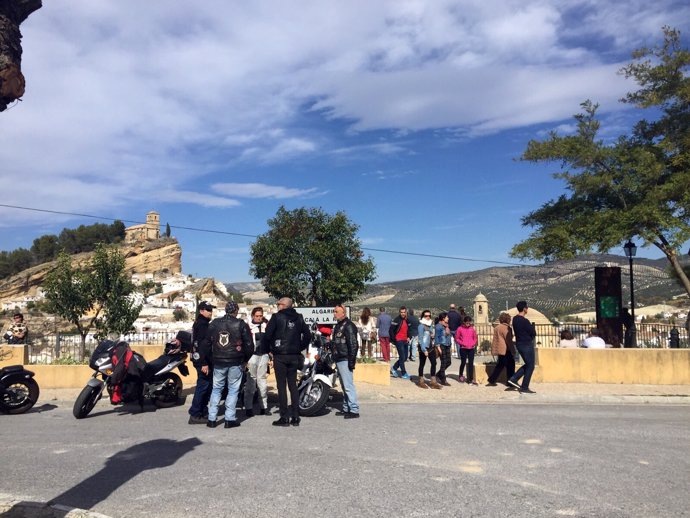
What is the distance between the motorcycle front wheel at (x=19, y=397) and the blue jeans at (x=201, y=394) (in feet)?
9.52

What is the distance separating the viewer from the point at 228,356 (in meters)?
7.90

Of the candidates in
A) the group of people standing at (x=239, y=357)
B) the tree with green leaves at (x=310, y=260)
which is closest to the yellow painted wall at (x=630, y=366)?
the group of people standing at (x=239, y=357)

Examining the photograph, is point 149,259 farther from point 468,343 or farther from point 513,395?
point 513,395

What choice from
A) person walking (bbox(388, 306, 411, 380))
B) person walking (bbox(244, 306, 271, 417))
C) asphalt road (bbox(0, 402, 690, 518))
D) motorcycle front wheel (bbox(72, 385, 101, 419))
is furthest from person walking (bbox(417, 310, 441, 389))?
motorcycle front wheel (bbox(72, 385, 101, 419))

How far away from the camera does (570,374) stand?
39.3ft

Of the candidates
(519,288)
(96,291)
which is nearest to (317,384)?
(96,291)

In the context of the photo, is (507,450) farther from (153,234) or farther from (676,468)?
(153,234)

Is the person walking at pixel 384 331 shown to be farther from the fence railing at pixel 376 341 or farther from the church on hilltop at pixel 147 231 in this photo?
the church on hilltop at pixel 147 231

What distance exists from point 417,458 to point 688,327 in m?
13.6

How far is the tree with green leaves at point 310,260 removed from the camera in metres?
27.4

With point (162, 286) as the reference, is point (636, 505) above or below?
below

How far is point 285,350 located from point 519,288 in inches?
3578

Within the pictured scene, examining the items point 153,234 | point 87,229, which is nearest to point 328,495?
point 87,229

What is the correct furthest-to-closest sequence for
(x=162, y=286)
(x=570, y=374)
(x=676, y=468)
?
(x=162, y=286), (x=570, y=374), (x=676, y=468)
